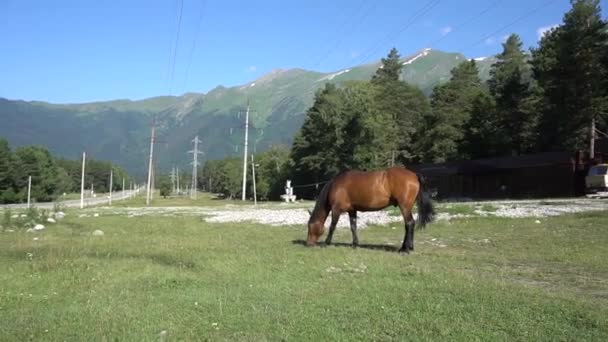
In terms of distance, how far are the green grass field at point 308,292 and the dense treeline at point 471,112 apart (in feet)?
119

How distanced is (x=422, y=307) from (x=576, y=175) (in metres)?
40.5

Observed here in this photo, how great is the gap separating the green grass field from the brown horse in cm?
81

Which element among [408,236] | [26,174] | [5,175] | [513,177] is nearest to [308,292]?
[408,236]

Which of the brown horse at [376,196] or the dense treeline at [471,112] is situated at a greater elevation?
the dense treeline at [471,112]

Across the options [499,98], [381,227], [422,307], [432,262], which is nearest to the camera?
[422,307]

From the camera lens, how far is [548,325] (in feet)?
24.3

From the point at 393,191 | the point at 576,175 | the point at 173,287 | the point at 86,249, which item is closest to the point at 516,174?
the point at 576,175

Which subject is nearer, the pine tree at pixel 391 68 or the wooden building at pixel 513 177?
the wooden building at pixel 513 177

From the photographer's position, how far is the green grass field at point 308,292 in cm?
741

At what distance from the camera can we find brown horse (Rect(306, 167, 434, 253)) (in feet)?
52.9

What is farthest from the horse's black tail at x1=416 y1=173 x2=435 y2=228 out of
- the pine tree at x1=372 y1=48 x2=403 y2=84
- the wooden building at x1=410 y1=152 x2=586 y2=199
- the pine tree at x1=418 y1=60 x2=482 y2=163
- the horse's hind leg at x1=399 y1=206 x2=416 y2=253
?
the pine tree at x1=372 y1=48 x2=403 y2=84

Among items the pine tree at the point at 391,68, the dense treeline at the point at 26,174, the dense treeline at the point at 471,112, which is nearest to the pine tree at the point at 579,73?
the dense treeline at the point at 471,112

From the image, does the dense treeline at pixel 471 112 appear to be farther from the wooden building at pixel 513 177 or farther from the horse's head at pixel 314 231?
the horse's head at pixel 314 231

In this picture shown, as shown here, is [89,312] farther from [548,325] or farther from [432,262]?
[432,262]
